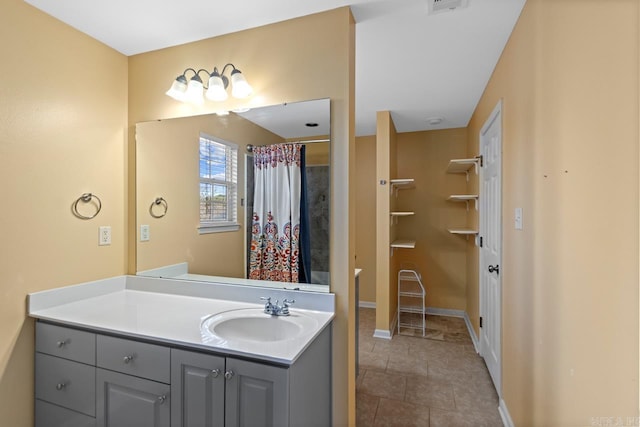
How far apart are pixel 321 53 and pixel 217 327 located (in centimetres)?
152

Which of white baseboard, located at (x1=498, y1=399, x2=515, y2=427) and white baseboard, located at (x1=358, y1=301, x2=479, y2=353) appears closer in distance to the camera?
white baseboard, located at (x1=498, y1=399, x2=515, y2=427)

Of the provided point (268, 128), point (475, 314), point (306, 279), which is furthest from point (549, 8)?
point (475, 314)

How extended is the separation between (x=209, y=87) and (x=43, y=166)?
0.98 m

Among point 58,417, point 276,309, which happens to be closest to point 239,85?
point 276,309

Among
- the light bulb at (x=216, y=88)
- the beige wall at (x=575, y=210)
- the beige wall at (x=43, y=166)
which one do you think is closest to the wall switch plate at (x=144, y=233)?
the beige wall at (x=43, y=166)

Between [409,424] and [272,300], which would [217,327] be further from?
[409,424]

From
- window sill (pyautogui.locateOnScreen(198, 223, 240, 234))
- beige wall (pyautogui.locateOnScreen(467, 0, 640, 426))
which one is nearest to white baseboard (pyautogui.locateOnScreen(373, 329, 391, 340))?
beige wall (pyautogui.locateOnScreen(467, 0, 640, 426))

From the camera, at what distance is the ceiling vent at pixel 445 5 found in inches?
61.4

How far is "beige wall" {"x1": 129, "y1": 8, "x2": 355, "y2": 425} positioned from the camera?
1606 millimetres

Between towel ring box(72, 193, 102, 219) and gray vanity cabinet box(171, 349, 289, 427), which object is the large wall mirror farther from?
gray vanity cabinet box(171, 349, 289, 427)

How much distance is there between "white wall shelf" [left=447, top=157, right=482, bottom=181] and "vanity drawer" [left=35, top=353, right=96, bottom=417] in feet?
10.8

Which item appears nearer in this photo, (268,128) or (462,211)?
(268,128)

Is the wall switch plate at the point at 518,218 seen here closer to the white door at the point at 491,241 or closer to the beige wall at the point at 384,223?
the white door at the point at 491,241

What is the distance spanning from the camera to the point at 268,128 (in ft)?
5.85
